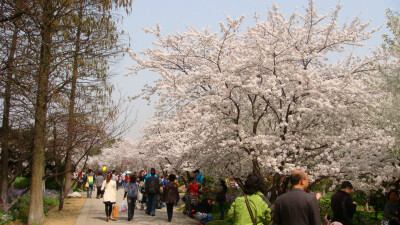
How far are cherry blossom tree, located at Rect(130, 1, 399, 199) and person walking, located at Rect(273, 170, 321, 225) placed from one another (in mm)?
5571

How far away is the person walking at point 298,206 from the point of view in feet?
14.9

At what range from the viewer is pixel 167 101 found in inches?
577

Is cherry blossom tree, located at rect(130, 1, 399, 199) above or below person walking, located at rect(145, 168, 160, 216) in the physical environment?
above

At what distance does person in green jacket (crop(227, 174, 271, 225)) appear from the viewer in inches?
210

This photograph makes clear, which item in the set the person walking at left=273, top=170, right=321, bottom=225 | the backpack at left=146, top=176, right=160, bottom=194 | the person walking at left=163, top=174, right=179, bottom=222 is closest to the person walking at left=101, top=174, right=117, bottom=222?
the backpack at left=146, top=176, right=160, bottom=194

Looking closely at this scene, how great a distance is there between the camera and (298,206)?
4574mm

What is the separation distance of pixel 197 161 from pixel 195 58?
12.5 ft

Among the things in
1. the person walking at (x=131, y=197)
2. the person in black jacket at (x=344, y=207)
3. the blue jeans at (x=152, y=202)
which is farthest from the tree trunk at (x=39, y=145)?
the person in black jacket at (x=344, y=207)

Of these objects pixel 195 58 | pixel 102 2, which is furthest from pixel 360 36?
pixel 102 2

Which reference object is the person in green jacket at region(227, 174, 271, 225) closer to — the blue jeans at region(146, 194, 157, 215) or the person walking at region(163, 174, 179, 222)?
the person walking at region(163, 174, 179, 222)

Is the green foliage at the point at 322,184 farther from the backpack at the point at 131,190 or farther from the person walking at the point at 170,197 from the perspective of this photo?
the backpack at the point at 131,190

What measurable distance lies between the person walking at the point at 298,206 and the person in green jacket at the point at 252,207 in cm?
57

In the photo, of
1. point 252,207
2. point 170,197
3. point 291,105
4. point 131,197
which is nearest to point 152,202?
point 131,197

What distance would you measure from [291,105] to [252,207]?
583cm
